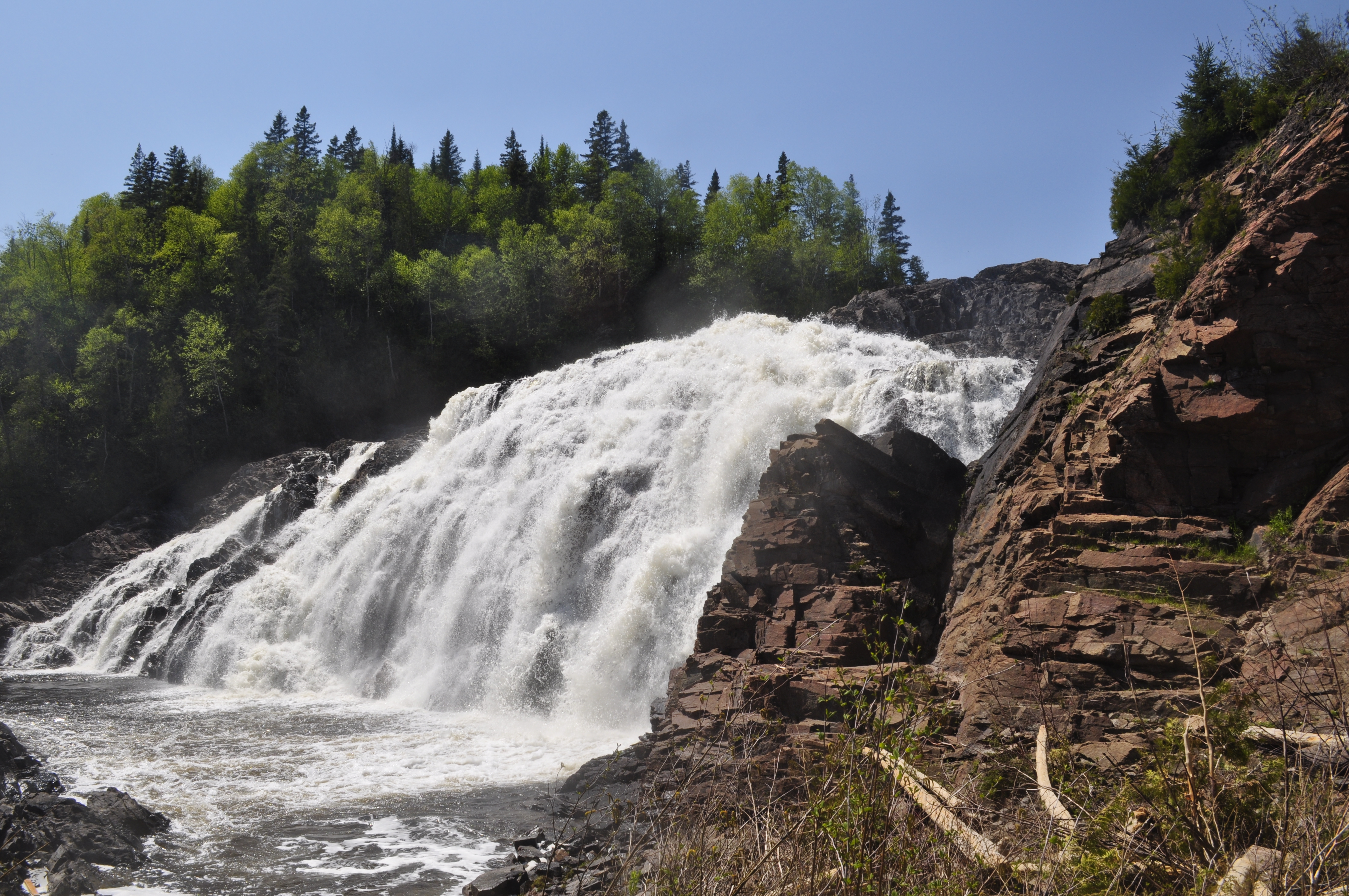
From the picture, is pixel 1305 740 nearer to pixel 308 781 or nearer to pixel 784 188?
pixel 308 781

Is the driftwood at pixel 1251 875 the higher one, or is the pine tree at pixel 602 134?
the pine tree at pixel 602 134

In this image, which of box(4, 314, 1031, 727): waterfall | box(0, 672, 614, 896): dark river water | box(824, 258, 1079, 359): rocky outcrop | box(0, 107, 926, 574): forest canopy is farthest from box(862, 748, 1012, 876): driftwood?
box(0, 107, 926, 574): forest canopy

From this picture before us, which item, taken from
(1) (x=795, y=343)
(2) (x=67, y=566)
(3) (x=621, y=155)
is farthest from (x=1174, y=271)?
(3) (x=621, y=155)

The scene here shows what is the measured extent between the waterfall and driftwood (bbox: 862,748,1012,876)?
12.4m

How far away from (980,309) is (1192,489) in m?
23.9

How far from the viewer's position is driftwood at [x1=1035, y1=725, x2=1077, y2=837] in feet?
14.7

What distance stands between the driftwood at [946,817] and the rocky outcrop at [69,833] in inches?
380

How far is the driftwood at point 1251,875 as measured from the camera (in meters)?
3.65

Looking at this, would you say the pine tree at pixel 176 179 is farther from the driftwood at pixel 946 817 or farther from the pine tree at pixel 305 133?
the driftwood at pixel 946 817

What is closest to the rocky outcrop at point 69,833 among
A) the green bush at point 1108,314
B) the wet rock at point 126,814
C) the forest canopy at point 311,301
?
the wet rock at point 126,814

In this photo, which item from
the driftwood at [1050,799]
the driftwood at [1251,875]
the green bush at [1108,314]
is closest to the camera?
the driftwood at [1251,875]

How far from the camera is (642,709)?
54.5ft

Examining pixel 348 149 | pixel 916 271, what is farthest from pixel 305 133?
pixel 916 271

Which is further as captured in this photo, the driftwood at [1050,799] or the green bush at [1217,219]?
the green bush at [1217,219]
